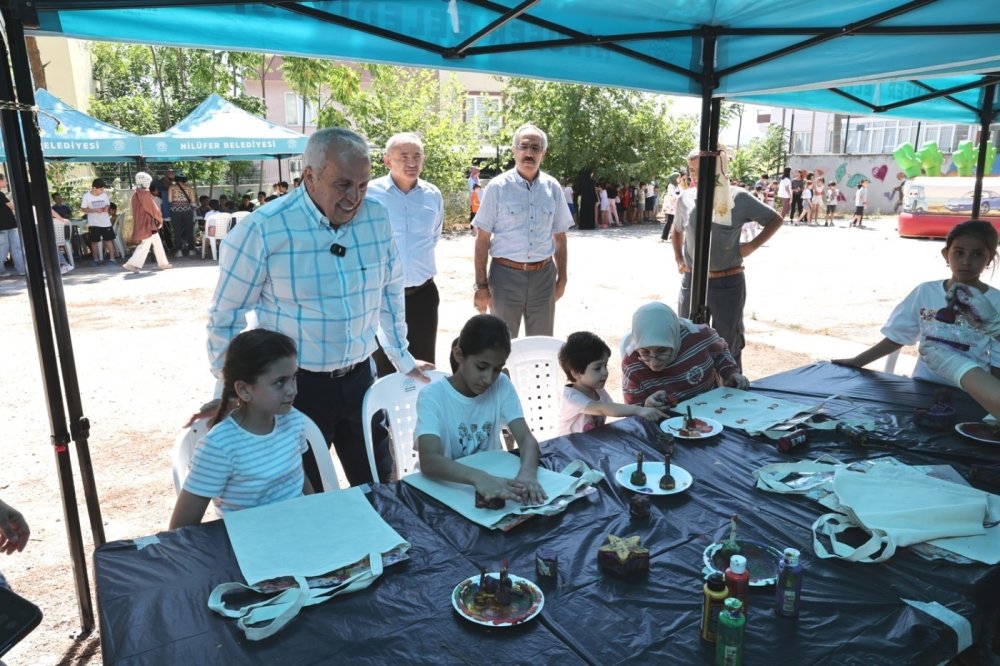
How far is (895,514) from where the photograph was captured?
172 cm

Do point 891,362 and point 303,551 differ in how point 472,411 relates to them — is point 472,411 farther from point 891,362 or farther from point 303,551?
point 891,362

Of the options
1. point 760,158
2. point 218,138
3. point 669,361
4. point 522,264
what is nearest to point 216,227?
point 218,138

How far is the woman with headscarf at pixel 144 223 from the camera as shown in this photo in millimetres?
11445

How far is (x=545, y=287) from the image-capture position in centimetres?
442

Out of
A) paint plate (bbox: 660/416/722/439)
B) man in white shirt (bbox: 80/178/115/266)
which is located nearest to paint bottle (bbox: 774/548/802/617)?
paint plate (bbox: 660/416/722/439)

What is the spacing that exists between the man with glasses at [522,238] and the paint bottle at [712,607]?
302 cm

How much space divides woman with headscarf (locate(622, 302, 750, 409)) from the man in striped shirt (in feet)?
3.64

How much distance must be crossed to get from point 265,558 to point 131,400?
14.2ft

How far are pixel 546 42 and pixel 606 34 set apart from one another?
39 centimetres

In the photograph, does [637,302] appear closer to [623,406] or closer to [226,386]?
[623,406]

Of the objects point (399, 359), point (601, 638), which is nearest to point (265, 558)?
point (601, 638)

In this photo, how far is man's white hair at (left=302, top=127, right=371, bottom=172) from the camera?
7.58 ft

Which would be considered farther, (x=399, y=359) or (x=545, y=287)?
(x=545, y=287)

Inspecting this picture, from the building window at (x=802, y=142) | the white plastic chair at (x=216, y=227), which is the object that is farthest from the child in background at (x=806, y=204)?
the building window at (x=802, y=142)
